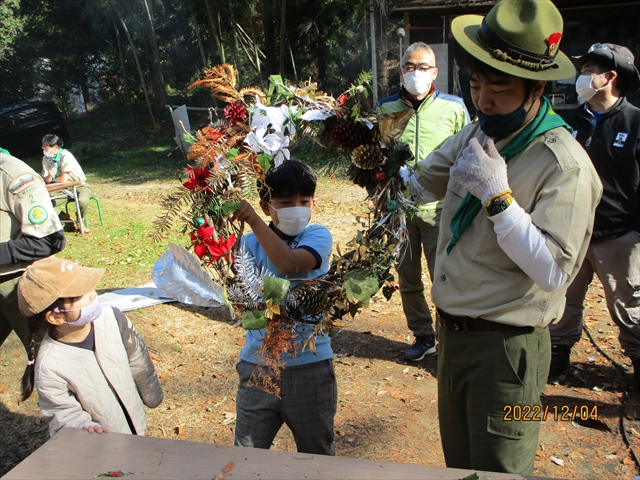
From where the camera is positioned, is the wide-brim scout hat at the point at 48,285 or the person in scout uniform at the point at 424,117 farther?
the person in scout uniform at the point at 424,117

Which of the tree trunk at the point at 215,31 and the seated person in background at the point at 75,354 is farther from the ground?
the tree trunk at the point at 215,31

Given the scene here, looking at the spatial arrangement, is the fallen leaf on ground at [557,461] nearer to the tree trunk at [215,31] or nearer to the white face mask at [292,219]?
the white face mask at [292,219]

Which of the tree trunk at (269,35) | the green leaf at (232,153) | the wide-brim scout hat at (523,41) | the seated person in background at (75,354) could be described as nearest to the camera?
the wide-brim scout hat at (523,41)

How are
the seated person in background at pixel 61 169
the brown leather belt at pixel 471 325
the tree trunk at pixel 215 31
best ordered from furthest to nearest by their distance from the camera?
1. the tree trunk at pixel 215 31
2. the seated person in background at pixel 61 169
3. the brown leather belt at pixel 471 325

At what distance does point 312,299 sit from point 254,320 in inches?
9.4

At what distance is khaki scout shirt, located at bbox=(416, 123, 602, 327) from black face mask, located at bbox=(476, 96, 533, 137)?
73mm

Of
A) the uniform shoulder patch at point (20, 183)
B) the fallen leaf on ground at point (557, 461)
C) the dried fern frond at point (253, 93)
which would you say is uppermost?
the dried fern frond at point (253, 93)

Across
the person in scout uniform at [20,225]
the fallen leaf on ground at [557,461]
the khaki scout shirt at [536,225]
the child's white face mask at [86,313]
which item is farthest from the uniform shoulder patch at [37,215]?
the fallen leaf on ground at [557,461]

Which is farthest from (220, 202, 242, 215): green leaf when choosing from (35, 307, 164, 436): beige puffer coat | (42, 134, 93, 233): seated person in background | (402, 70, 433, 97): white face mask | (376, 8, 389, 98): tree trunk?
(376, 8, 389, 98): tree trunk

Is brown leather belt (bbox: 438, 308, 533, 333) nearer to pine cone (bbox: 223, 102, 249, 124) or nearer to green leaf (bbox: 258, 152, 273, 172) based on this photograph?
green leaf (bbox: 258, 152, 273, 172)

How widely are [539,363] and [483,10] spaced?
10.1 metres

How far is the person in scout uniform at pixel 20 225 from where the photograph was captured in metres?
3.12

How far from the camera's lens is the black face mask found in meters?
1.79

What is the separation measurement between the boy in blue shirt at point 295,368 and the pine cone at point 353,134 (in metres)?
0.21
